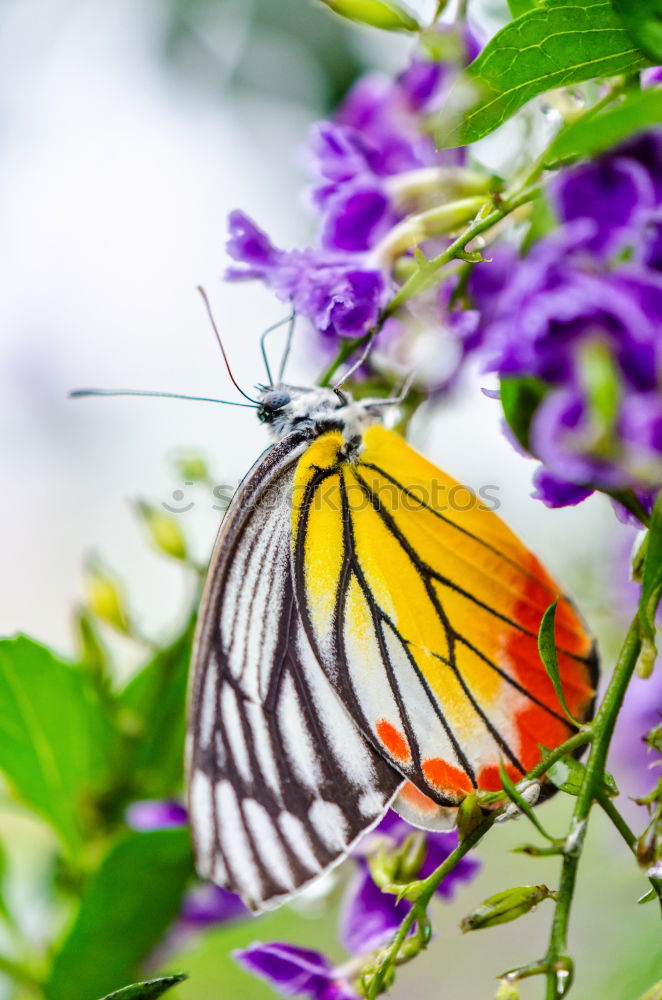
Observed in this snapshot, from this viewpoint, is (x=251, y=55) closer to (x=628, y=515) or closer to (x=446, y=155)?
(x=446, y=155)

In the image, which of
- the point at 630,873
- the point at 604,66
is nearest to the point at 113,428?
the point at 630,873

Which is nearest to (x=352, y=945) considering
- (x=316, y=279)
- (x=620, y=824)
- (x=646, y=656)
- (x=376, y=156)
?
(x=620, y=824)

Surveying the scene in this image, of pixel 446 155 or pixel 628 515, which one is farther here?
pixel 446 155

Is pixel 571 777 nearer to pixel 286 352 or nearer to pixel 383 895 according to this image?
pixel 383 895

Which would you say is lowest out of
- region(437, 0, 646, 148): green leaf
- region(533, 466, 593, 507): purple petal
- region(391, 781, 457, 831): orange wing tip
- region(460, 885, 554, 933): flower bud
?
region(460, 885, 554, 933): flower bud

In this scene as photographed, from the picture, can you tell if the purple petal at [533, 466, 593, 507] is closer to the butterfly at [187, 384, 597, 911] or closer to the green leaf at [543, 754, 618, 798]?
the green leaf at [543, 754, 618, 798]

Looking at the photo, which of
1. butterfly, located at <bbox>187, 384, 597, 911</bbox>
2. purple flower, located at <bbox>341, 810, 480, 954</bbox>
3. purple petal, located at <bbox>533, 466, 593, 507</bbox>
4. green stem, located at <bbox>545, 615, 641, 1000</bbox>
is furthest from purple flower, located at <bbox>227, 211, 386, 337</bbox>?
purple flower, located at <bbox>341, 810, 480, 954</bbox>

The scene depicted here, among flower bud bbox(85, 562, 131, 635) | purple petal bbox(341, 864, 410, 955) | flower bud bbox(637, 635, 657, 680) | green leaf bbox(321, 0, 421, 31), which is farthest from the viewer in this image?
flower bud bbox(85, 562, 131, 635)
